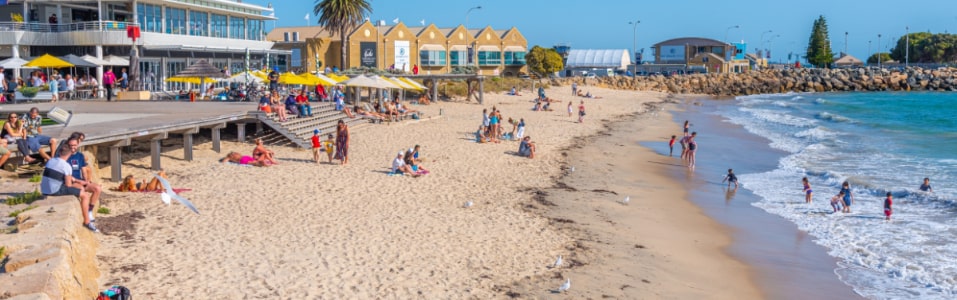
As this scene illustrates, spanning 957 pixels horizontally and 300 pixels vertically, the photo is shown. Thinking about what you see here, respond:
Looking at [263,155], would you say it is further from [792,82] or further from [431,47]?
[792,82]

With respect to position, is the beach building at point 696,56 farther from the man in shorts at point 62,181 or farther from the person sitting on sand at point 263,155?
the man in shorts at point 62,181

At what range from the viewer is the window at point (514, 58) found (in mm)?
72125

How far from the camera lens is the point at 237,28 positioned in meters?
44.7

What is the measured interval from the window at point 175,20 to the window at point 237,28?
5006mm

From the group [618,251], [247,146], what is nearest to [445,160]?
[247,146]

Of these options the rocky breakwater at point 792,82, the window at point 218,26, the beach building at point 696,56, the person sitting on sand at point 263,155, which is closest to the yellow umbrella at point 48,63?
the person sitting on sand at point 263,155

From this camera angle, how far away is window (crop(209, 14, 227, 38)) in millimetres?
41809

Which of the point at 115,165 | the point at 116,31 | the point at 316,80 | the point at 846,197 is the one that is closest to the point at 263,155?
the point at 115,165

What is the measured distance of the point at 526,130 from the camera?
102 ft

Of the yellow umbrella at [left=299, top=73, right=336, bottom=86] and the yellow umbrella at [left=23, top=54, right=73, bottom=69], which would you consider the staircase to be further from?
the yellow umbrella at [left=23, top=54, right=73, bottom=69]

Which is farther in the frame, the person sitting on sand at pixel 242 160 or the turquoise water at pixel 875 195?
the person sitting on sand at pixel 242 160

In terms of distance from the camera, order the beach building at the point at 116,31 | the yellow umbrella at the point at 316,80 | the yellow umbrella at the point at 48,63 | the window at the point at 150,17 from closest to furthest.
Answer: the yellow umbrella at the point at 48,63, the yellow umbrella at the point at 316,80, the beach building at the point at 116,31, the window at the point at 150,17

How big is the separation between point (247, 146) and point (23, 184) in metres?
8.66

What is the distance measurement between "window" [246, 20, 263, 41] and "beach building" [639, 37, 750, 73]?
6579 cm
